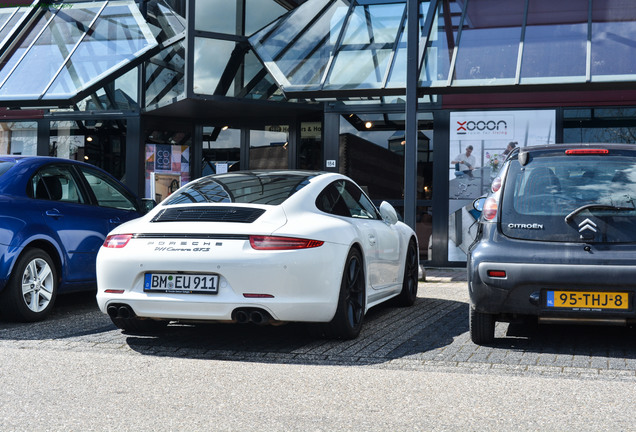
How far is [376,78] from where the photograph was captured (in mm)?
13328

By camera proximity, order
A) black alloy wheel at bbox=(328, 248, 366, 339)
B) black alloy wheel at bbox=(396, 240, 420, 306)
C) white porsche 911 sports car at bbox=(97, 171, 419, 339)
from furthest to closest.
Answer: black alloy wheel at bbox=(396, 240, 420, 306)
black alloy wheel at bbox=(328, 248, 366, 339)
white porsche 911 sports car at bbox=(97, 171, 419, 339)

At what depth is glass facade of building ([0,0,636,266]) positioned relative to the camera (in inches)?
508

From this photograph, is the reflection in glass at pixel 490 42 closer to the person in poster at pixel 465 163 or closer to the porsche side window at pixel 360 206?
the person in poster at pixel 465 163

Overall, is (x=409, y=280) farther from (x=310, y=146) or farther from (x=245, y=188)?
(x=310, y=146)

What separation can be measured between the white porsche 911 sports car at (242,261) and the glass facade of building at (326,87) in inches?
226

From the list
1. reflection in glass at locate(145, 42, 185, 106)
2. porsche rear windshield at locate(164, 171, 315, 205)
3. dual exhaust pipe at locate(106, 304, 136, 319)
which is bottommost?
dual exhaust pipe at locate(106, 304, 136, 319)

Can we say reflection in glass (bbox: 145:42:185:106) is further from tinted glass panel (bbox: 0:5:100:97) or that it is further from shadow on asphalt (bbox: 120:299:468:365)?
shadow on asphalt (bbox: 120:299:468:365)

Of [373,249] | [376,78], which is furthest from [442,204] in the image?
[373,249]

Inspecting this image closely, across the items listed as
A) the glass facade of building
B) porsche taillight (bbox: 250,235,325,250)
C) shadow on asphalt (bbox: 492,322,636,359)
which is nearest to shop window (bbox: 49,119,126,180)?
the glass facade of building

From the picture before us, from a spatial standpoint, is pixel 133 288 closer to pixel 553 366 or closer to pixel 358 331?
pixel 358 331

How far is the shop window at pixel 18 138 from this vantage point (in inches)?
655

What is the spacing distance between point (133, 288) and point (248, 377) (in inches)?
54.3

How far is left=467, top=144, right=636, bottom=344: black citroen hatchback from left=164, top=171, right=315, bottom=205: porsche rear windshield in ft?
5.06

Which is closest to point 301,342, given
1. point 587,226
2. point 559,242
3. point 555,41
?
point 559,242
